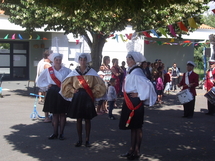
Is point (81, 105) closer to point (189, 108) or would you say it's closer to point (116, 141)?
point (116, 141)

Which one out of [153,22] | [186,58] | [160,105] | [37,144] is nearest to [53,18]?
[153,22]

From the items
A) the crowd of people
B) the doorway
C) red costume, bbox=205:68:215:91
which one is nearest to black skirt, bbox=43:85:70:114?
the crowd of people

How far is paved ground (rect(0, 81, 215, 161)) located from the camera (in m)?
6.17

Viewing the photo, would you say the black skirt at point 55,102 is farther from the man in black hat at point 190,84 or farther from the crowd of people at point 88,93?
the man in black hat at point 190,84

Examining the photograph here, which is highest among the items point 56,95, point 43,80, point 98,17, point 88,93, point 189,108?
point 98,17

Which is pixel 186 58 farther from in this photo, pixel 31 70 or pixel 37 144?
pixel 37 144

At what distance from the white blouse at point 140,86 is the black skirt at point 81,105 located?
92cm

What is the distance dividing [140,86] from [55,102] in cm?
209

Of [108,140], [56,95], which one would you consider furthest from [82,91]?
[108,140]

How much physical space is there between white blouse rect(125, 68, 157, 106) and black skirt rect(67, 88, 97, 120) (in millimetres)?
921

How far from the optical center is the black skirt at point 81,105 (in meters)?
6.52

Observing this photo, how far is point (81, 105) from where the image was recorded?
6523 mm

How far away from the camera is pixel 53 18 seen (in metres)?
11.8

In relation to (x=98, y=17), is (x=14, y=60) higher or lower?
lower
